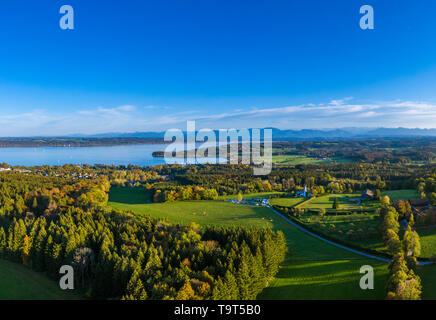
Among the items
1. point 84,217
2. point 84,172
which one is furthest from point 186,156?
point 84,217

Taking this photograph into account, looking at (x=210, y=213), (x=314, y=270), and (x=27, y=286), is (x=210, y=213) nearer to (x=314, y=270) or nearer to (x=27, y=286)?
(x=314, y=270)

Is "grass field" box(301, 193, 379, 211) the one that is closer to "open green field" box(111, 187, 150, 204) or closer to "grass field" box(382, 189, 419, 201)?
"grass field" box(382, 189, 419, 201)

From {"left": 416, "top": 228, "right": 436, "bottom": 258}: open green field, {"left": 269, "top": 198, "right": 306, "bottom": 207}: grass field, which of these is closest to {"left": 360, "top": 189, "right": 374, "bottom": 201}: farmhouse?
{"left": 269, "top": 198, "right": 306, "bottom": 207}: grass field

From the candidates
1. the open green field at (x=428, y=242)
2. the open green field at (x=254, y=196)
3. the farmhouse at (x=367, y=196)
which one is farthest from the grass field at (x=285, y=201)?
the open green field at (x=428, y=242)

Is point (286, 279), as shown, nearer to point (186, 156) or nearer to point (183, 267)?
point (183, 267)

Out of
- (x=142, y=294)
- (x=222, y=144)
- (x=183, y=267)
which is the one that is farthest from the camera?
(x=222, y=144)

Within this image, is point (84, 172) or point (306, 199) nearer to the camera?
point (306, 199)

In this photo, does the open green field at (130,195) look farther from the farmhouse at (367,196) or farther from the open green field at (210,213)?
the farmhouse at (367,196)

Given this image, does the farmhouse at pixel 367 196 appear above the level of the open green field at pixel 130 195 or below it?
above
